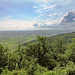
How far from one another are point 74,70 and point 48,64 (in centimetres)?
1161

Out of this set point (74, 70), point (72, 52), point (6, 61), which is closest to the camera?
point (74, 70)

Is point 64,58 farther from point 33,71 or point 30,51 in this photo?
point 33,71

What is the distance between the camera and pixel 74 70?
40.5 feet

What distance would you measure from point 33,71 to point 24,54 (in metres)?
9.58

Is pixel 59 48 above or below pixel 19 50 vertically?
below

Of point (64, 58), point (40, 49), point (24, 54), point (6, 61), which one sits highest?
point (40, 49)

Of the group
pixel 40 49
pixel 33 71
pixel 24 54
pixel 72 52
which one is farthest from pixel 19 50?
pixel 72 52

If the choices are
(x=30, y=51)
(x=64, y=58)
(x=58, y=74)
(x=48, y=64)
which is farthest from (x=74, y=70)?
(x=64, y=58)

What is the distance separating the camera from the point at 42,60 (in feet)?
77.3

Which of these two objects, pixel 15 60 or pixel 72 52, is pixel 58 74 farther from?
pixel 72 52

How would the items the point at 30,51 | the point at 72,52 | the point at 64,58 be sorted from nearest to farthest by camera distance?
the point at 30,51, the point at 64,58, the point at 72,52

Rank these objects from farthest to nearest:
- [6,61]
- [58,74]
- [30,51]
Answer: [30,51] → [6,61] → [58,74]

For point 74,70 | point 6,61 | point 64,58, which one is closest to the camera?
point 74,70

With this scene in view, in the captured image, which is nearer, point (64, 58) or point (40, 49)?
point (40, 49)
